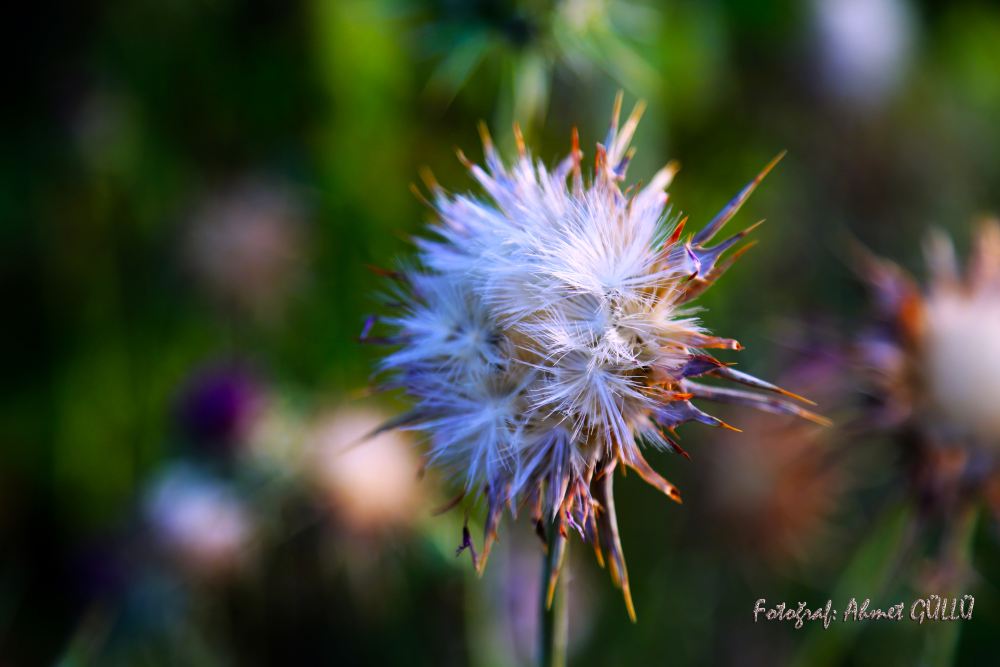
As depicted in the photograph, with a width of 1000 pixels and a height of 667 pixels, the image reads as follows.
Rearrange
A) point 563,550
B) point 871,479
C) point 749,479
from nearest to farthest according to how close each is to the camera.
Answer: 1. point 563,550
2. point 871,479
3. point 749,479

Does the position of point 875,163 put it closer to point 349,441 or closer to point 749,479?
point 749,479

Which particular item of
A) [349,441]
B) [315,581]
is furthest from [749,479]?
[315,581]

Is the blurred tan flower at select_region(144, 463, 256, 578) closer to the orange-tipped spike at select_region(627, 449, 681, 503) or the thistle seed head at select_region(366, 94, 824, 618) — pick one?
the thistle seed head at select_region(366, 94, 824, 618)

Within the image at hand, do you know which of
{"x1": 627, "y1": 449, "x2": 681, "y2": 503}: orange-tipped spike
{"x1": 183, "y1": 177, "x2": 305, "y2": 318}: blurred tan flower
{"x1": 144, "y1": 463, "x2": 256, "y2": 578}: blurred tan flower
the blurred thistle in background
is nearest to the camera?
{"x1": 627, "y1": 449, "x2": 681, "y2": 503}: orange-tipped spike

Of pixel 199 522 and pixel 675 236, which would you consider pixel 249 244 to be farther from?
pixel 675 236

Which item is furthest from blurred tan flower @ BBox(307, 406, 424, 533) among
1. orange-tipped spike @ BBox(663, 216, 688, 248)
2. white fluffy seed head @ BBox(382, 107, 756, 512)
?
orange-tipped spike @ BBox(663, 216, 688, 248)

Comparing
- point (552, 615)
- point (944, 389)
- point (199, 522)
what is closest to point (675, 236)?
point (552, 615)

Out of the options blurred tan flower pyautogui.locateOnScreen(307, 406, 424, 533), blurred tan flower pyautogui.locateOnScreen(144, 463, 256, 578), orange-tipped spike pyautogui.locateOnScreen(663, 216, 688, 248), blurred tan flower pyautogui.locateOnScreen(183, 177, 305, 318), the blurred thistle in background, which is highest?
orange-tipped spike pyautogui.locateOnScreen(663, 216, 688, 248)
